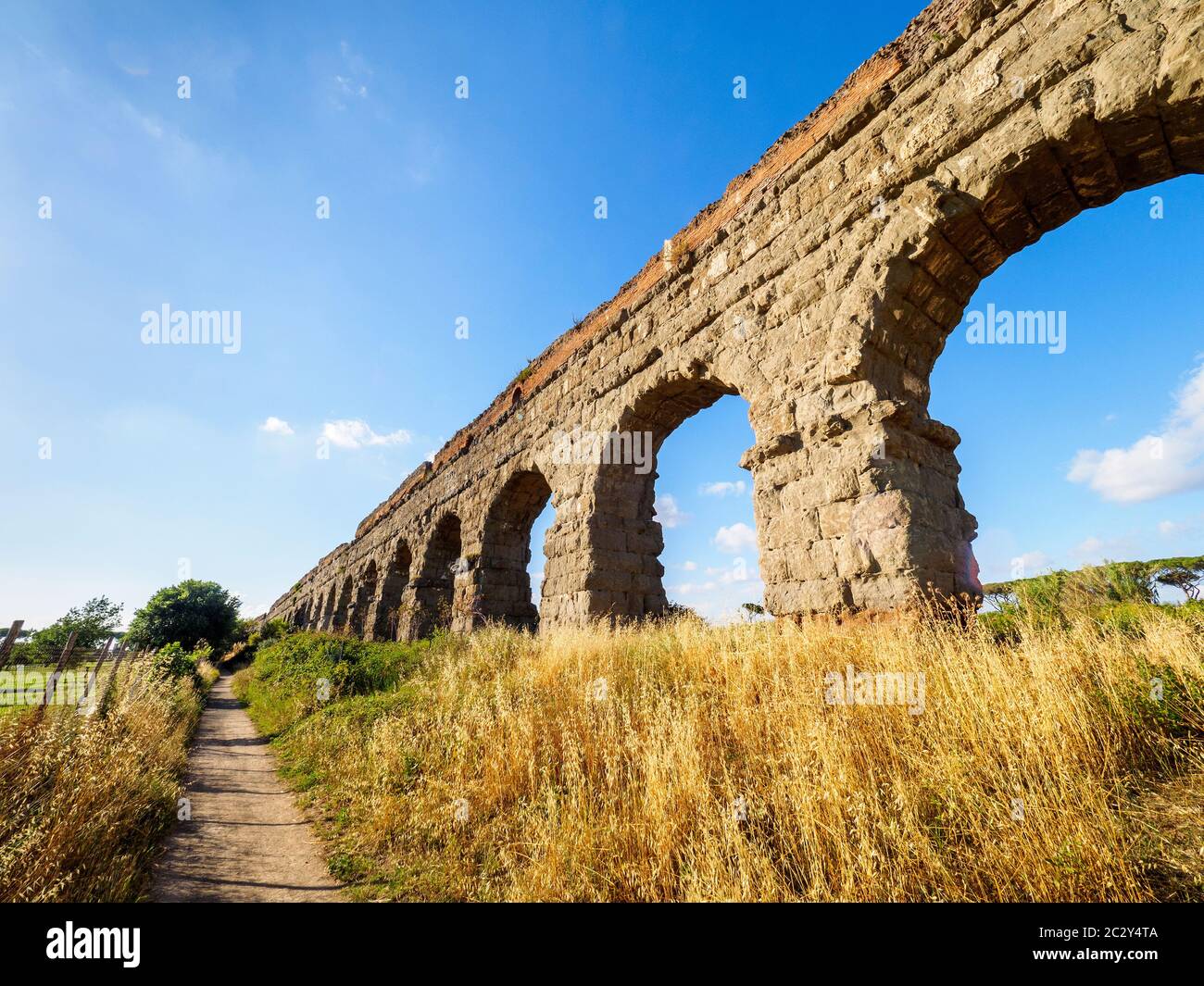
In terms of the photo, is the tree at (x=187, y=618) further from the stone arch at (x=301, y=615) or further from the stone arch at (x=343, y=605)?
the stone arch at (x=343, y=605)

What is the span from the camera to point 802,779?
2443 millimetres

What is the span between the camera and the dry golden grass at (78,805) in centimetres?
294

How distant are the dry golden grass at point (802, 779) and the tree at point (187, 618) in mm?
26719

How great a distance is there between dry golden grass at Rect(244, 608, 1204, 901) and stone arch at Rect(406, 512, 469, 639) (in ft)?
29.6

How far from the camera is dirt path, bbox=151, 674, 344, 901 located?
11.0 feet

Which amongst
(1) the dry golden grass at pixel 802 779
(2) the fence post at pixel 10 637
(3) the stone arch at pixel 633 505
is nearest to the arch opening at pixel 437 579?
(3) the stone arch at pixel 633 505

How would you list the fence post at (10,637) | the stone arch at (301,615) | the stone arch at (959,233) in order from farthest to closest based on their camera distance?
the stone arch at (301,615)
the fence post at (10,637)
the stone arch at (959,233)

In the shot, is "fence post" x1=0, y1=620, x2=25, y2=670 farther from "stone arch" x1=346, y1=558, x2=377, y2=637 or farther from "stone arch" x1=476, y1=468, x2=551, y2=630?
"stone arch" x1=346, y1=558, x2=377, y2=637

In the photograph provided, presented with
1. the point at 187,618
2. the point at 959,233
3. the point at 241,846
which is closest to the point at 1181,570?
the point at 959,233

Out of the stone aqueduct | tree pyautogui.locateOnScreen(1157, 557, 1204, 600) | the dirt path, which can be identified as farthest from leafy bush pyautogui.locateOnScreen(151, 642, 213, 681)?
tree pyautogui.locateOnScreen(1157, 557, 1204, 600)
